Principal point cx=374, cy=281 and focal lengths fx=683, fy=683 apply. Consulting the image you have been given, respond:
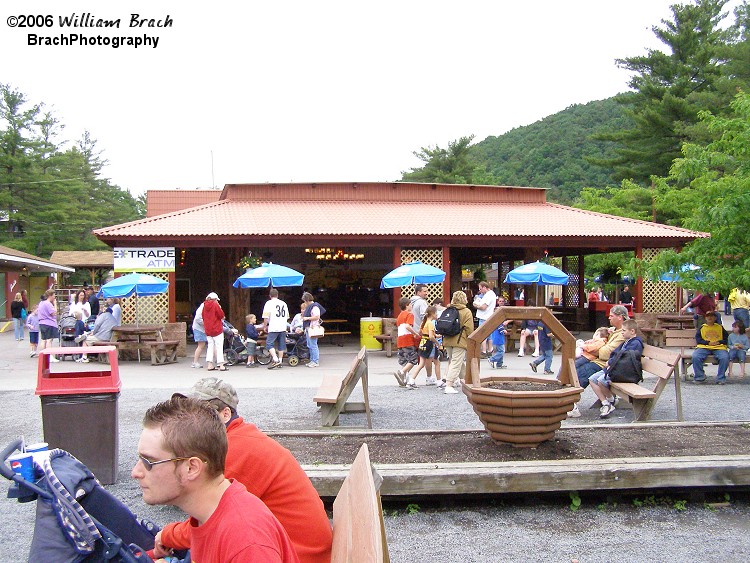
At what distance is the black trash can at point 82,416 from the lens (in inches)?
210

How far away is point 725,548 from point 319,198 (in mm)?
18147

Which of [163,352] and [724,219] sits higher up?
[724,219]

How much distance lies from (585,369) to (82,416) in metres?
5.83

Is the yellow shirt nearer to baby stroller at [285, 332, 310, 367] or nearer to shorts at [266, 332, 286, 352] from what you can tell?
baby stroller at [285, 332, 310, 367]

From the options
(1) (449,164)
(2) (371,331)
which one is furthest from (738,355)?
(1) (449,164)

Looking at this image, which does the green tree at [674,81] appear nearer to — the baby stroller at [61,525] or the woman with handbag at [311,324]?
the woman with handbag at [311,324]

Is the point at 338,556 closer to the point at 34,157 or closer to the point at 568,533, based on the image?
the point at 568,533

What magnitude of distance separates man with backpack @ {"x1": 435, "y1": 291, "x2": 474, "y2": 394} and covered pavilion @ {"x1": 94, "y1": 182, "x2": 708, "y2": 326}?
24.9ft

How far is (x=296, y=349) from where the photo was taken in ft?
46.7

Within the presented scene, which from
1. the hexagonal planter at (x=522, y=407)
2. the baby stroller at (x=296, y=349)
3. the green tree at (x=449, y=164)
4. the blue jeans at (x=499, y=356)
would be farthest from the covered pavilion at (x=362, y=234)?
the green tree at (x=449, y=164)

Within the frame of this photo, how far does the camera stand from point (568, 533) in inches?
178

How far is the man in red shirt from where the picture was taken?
2.53 meters

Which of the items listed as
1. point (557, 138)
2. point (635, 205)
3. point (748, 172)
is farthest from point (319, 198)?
point (557, 138)

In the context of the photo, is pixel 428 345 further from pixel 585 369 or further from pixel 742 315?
pixel 742 315
